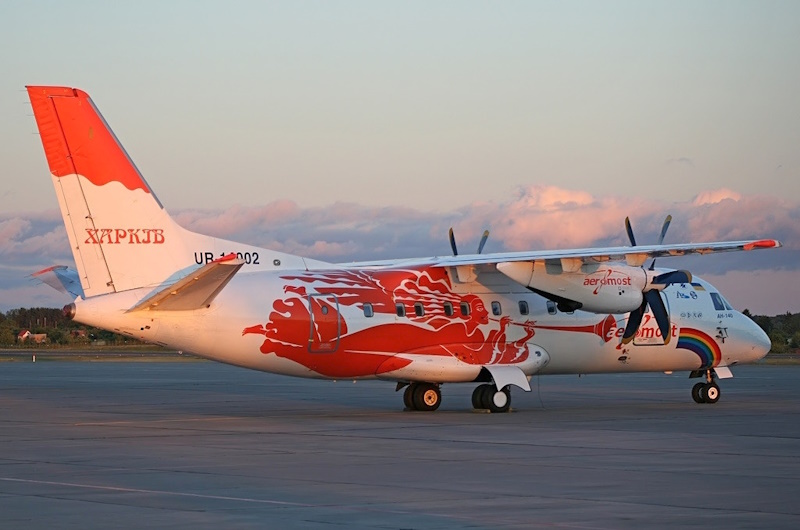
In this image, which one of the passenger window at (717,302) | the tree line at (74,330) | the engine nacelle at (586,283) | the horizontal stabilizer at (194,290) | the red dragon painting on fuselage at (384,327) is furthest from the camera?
the tree line at (74,330)

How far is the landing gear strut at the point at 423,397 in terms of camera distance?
2784cm

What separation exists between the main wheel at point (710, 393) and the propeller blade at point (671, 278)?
3.86 m

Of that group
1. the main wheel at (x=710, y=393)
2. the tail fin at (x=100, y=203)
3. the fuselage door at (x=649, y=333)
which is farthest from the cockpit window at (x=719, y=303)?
the tail fin at (x=100, y=203)

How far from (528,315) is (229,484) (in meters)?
14.6

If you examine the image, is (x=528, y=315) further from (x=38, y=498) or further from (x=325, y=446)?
(x=38, y=498)

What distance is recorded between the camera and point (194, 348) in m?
24.2

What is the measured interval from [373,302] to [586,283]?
4.98 metres

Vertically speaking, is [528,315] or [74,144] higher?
[74,144]

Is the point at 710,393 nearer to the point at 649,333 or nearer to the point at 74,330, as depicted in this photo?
the point at 649,333

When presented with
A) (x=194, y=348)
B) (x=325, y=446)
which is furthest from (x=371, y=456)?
(x=194, y=348)

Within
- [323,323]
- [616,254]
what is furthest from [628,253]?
[323,323]

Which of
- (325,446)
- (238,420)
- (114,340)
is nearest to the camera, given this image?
(325,446)

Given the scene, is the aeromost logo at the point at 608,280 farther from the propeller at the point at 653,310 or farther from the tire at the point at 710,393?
the tire at the point at 710,393

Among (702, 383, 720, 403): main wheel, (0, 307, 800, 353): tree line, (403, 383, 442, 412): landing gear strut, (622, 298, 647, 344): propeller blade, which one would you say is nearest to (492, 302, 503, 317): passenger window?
(403, 383, 442, 412): landing gear strut
